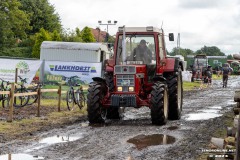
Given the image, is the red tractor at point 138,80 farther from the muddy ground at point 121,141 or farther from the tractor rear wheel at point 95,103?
the muddy ground at point 121,141

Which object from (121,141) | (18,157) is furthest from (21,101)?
(18,157)

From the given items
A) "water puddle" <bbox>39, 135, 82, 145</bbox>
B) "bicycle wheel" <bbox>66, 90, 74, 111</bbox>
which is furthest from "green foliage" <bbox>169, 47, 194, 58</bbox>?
"water puddle" <bbox>39, 135, 82, 145</bbox>

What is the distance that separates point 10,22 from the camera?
186ft

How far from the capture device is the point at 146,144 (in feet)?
32.6

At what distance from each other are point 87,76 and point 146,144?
10596mm

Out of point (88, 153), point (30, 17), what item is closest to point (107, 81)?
point (88, 153)

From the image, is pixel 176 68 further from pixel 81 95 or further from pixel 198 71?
pixel 198 71

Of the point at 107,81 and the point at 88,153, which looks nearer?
the point at 88,153

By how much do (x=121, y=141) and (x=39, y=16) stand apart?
195ft

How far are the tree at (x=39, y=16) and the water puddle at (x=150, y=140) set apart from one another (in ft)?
189

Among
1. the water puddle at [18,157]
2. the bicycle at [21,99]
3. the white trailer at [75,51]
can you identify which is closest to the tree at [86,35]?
the white trailer at [75,51]

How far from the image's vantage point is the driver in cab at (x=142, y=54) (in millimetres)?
14180

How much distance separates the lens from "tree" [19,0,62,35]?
67688 millimetres

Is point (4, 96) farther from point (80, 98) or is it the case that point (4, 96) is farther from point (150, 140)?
point (150, 140)
